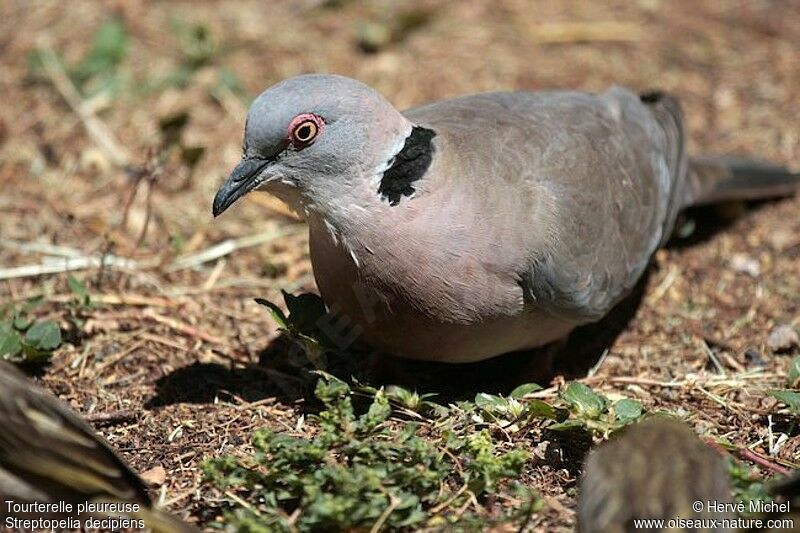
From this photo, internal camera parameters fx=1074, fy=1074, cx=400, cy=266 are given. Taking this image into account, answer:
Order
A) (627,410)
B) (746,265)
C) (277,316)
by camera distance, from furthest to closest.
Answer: (746,265)
(277,316)
(627,410)

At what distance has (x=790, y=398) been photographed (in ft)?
13.3

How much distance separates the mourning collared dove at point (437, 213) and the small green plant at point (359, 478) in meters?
0.46

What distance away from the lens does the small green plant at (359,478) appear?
3.42 m

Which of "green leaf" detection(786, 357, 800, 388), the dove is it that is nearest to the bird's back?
"green leaf" detection(786, 357, 800, 388)

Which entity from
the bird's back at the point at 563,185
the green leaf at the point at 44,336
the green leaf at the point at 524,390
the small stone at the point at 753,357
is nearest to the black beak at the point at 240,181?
the bird's back at the point at 563,185

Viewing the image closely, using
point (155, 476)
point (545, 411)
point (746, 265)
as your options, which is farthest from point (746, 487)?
point (746, 265)

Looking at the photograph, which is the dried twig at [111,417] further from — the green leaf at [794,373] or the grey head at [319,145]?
the green leaf at [794,373]

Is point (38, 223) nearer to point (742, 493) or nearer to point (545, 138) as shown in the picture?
point (545, 138)

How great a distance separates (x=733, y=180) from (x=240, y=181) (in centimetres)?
293

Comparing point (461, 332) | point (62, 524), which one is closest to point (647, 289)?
point (461, 332)

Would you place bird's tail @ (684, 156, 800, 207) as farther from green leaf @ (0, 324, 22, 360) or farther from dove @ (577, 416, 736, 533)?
green leaf @ (0, 324, 22, 360)

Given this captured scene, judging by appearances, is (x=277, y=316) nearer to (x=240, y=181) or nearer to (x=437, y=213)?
(x=240, y=181)

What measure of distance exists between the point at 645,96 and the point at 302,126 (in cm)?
247

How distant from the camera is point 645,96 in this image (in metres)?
5.75
